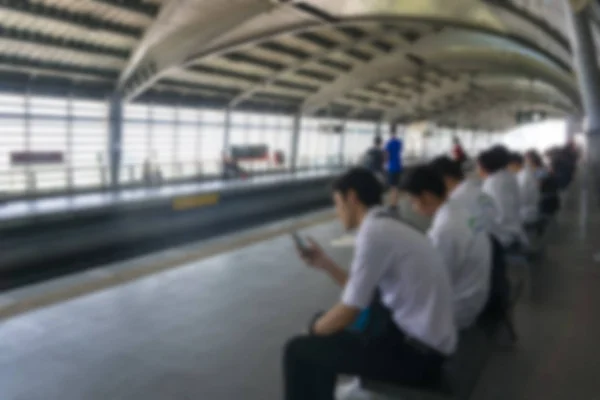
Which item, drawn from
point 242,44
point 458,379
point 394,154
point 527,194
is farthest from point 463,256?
point 242,44

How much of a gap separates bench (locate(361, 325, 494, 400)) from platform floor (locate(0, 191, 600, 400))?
1.79 ft

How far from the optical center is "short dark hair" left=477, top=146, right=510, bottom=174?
5941mm

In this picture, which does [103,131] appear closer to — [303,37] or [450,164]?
[303,37]

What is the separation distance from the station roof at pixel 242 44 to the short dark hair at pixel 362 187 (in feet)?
56.6

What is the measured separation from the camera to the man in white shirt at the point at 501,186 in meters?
5.97

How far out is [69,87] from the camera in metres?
21.5

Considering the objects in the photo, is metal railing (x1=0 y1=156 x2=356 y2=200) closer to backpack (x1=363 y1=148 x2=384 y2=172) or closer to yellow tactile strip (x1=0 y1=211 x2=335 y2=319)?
backpack (x1=363 y1=148 x2=384 y2=172)

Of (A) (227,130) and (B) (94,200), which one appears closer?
(B) (94,200)

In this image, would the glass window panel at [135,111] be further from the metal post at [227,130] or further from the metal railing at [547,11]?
the metal railing at [547,11]

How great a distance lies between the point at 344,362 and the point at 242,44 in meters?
24.8

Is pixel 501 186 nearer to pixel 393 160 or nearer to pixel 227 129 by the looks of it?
pixel 393 160

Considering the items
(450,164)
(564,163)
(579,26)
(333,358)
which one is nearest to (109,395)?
(333,358)

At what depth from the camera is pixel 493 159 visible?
594cm

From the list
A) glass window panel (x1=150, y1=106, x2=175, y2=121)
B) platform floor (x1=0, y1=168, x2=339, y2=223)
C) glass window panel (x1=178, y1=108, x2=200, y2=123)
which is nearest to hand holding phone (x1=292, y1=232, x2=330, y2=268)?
platform floor (x1=0, y1=168, x2=339, y2=223)
